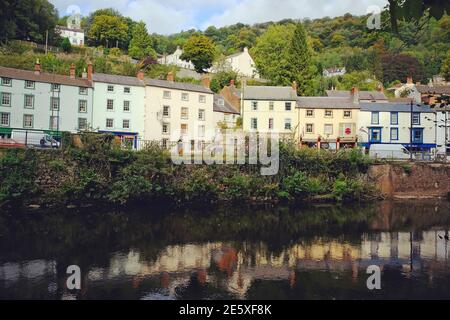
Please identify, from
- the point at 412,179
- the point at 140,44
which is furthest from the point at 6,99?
the point at 140,44

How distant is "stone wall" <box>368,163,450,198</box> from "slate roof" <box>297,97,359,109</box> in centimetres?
1166

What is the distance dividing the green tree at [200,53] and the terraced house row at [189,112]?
69.3 ft

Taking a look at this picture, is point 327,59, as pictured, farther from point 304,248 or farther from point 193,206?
point 304,248

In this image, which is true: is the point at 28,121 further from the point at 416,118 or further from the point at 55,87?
the point at 416,118

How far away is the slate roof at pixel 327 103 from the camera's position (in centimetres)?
4756

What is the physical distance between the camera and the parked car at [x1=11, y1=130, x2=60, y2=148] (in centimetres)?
3157

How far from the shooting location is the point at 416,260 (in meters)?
19.0

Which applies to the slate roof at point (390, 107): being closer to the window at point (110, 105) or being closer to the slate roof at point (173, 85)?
the slate roof at point (173, 85)

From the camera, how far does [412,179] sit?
3838 cm

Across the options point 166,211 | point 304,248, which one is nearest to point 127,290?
point 304,248

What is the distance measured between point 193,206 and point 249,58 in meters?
53.3

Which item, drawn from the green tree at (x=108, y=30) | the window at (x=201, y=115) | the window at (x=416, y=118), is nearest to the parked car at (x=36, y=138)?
the window at (x=201, y=115)

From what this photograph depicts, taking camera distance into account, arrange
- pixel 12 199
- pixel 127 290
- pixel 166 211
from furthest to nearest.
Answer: pixel 166 211 → pixel 12 199 → pixel 127 290

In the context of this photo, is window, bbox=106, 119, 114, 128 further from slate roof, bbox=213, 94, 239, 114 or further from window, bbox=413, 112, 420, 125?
window, bbox=413, 112, 420, 125
